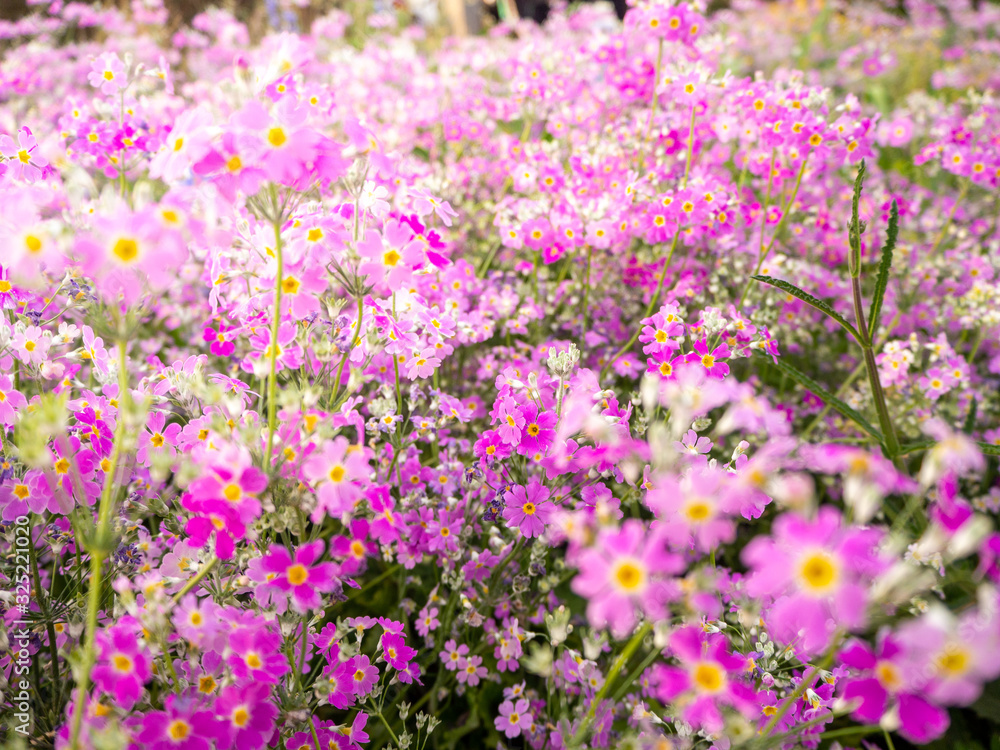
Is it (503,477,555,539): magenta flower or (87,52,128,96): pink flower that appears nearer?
(503,477,555,539): magenta flower

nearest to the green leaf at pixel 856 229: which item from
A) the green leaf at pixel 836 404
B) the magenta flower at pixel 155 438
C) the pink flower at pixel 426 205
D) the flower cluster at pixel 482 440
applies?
the flower cluster at pixel 482 440

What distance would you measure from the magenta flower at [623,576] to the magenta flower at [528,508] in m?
0.67

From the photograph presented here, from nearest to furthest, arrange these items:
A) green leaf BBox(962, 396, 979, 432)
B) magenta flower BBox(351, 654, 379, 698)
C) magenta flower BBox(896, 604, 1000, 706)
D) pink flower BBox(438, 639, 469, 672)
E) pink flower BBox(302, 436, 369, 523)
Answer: magenta flower BBox(896, 604, 1000, 706), pink flower BBox(302, 436, 369, 523), magenta flower BBox(351, 654, 379, 698), pink flower BBox(438, 639, 469, 672), green leaf BBox(962, 396, 979, 432)

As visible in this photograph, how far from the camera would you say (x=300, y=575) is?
1.14 m

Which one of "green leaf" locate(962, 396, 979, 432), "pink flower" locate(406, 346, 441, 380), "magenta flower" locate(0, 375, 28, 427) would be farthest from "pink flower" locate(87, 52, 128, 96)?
"green leaf" locate(962, 396, 979, 432)

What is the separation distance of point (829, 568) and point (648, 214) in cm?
175

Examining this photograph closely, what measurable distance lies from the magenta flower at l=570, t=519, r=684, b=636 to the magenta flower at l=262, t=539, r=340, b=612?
1.66 ft

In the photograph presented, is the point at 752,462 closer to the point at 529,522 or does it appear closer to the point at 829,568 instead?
the point at 829,568

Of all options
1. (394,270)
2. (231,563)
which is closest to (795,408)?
(394,270)

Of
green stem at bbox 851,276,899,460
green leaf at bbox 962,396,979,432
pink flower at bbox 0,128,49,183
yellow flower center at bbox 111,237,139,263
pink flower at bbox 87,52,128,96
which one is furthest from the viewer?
green leaf at bbox 962,396,979,432

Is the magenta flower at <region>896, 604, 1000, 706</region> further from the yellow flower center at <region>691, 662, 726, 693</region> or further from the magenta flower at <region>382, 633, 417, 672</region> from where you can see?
the magenta flower at <region>382, 633, 417, 672</region>

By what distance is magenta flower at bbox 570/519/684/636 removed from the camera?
0.80 metres

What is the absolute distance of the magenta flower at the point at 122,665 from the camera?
0.98 metres

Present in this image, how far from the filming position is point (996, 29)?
9891mm
